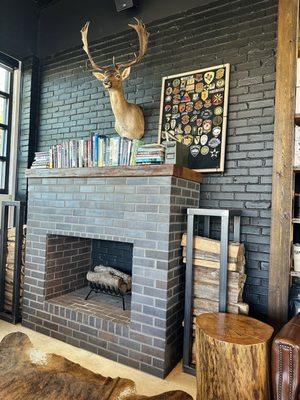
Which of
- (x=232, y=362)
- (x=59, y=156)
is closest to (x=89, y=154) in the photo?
(x=59, y=156)

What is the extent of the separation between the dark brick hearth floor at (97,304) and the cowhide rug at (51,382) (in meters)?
0.77

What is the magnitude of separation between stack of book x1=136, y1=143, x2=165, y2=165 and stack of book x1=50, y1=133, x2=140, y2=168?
0.38ft

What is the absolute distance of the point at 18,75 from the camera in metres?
3.85

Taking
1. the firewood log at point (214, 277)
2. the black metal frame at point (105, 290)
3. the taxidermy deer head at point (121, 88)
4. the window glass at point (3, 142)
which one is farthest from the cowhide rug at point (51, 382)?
the window glass at point (3, 142)

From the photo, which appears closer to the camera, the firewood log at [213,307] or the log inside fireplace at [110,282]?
the firewood log at [213,307]

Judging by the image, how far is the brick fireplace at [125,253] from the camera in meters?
2.21

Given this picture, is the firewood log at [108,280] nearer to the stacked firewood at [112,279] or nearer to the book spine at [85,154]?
the stacked firewood at [112,279]

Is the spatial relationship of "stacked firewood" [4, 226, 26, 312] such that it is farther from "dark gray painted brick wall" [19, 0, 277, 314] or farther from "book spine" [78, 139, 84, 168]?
"dark gray painted brick wall" [19, 0, 277, 314]

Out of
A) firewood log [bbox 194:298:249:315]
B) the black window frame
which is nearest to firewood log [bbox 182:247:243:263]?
firewood log [bbox 194:298:249:315]

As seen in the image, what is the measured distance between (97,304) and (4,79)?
3.17 metres

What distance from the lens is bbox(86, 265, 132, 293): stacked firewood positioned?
284 cm

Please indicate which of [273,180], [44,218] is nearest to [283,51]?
[273,180]

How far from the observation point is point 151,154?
7.62ft

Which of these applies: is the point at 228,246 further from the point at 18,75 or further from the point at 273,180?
the point at 18,75
